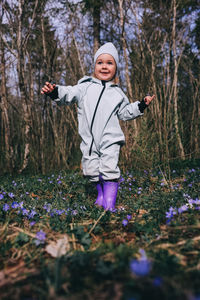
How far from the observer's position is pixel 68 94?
2586 mm

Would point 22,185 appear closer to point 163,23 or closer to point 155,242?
point 155,242

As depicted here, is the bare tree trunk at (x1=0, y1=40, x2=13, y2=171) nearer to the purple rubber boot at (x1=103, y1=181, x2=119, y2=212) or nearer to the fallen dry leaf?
the purple rubber boot at (x1=103, y1=181, x2=119, y2=212)

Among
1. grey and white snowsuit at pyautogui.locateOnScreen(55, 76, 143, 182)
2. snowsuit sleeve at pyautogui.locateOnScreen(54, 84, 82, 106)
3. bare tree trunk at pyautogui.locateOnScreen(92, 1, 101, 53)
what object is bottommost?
grey and white snowsuit at pyautogui.locateOnScreen(55, 76, 143, 182)

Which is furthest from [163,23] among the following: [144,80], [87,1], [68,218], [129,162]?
[68,218]

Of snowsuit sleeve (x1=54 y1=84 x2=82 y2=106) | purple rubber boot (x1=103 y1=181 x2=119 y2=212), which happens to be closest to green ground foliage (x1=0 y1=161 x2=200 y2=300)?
purple rubber boot (x1=103 y1=181 x2=119 y2=212)

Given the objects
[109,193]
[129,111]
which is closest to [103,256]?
[109,193]

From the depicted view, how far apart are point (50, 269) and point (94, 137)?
1682 mm

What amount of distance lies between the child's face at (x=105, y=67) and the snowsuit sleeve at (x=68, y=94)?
25 cm

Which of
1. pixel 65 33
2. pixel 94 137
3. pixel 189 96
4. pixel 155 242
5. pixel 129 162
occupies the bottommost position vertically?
pixel 129 162

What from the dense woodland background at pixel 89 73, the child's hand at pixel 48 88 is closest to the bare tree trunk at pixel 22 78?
the dense woodland background at pixel 89 73

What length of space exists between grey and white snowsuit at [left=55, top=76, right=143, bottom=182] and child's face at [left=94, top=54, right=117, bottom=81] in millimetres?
100

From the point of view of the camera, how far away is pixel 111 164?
2496mm

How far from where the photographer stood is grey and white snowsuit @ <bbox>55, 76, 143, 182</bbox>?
99.3 inches

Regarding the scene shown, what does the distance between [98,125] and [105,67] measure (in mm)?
636
